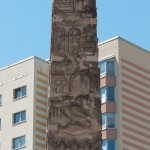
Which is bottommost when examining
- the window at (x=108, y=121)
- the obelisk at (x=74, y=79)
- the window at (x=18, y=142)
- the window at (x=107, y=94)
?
the obelisk at (x=74, y=79)

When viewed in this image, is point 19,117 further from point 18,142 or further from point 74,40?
point 74,40

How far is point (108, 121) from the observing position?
8206 cm

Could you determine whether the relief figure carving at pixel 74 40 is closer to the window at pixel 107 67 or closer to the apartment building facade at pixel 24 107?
the window at pixel 107 67

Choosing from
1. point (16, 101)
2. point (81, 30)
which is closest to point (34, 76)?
point (16, 101)

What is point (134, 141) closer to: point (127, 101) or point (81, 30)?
point (127, 101)

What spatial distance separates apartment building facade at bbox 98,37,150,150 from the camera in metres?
82.8

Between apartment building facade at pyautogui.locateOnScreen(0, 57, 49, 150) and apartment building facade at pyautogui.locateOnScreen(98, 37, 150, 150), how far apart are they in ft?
28.6

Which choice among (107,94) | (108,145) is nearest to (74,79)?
(108,145)

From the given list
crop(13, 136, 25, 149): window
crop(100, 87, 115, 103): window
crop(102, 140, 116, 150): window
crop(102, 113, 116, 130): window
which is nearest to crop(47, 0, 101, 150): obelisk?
crop(102, 140, 116, 150): window

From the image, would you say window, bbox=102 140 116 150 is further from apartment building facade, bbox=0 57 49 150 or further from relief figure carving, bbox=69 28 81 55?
relief figure carving, bbox=69 28 81 55

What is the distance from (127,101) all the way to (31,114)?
11177 mm

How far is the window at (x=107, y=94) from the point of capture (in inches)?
3268

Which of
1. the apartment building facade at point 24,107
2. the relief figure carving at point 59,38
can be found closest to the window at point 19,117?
the apartment building facade at point 24,107

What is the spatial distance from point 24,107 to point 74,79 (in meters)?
72.3
